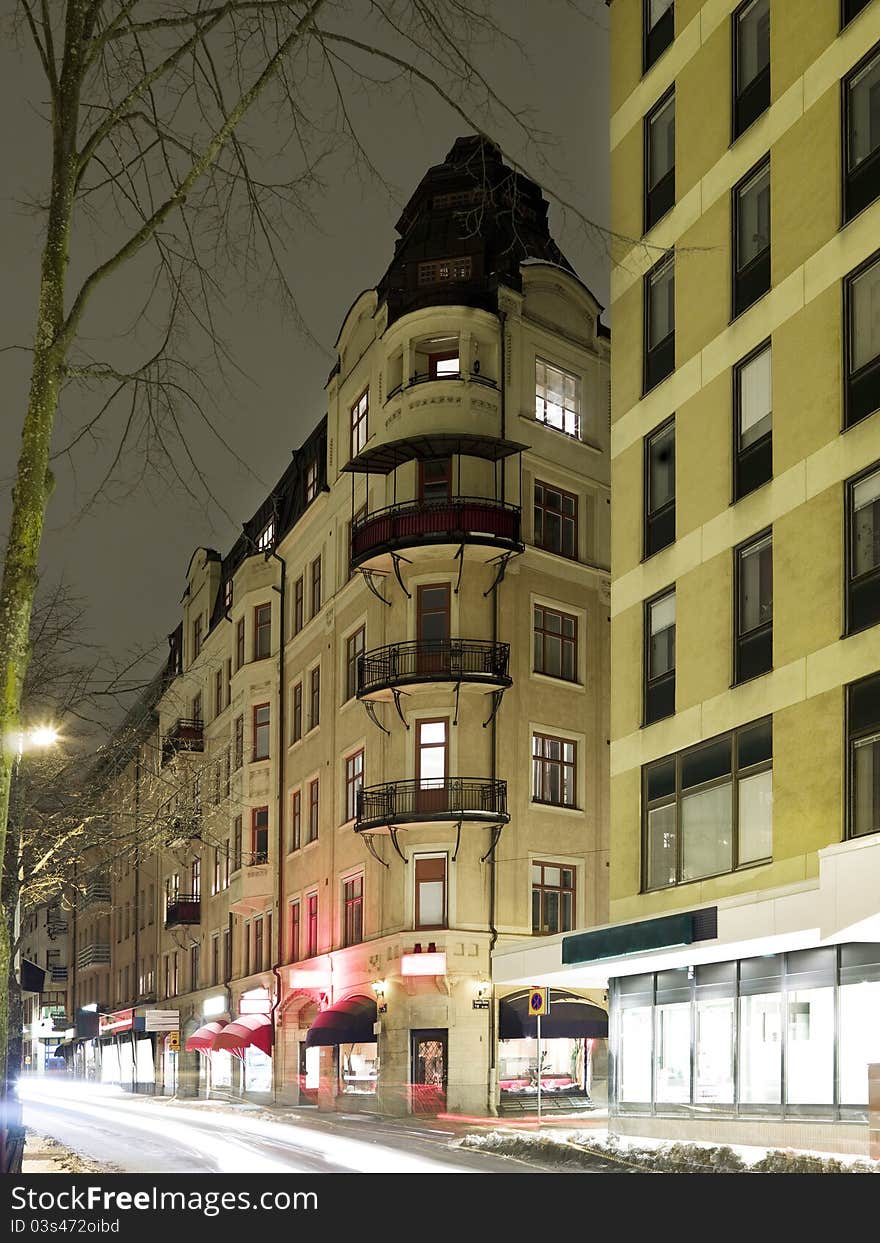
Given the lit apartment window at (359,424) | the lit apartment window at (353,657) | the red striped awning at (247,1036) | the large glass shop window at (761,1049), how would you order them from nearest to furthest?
the large glass shop window at (761,1049), the lit apartment window at (353,657), the lit apartment window at (359,424), the red striped awning at (247,1036)

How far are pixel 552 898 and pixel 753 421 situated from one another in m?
21.5

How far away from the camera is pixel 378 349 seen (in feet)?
160

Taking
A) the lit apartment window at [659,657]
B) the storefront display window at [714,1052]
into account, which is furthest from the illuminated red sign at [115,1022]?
the storefront display window at [714,1052]

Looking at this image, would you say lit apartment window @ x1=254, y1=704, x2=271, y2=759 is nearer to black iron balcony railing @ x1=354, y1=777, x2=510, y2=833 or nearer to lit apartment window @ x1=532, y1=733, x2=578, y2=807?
black iron balcony railing @ x1=354, y1=777, x2=510, y2=833

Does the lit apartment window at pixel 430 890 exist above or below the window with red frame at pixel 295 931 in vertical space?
above

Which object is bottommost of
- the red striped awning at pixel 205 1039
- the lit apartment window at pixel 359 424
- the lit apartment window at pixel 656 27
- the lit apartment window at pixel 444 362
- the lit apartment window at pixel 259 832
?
the red striped awning at pixel 205 1039

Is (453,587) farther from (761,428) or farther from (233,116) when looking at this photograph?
(233,116)

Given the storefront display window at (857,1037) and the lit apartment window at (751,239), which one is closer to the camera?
the storefront display window at (857,1037)

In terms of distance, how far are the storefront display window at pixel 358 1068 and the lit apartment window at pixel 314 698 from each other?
1094 centimetres

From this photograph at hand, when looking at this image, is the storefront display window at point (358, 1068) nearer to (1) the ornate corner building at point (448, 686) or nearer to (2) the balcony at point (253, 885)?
(1) the ornate corner building at point (448, 686)

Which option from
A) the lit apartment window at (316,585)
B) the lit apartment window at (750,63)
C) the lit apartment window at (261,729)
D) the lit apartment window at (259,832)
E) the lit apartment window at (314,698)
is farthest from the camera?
Answer: the lit apartment window at (261,729)

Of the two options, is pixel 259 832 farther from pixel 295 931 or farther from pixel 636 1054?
pixel 636 1054

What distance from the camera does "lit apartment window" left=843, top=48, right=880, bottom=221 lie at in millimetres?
24531

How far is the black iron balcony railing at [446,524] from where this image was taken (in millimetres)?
44688
